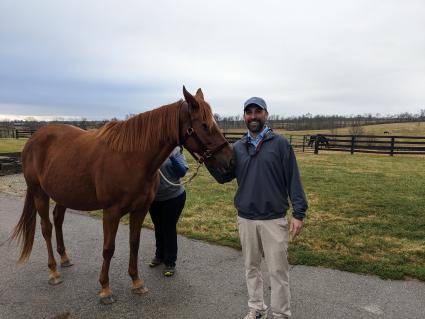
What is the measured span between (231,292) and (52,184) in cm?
223

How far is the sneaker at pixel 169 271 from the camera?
156 inches

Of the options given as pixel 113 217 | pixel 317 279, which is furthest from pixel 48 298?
pixel 317 279

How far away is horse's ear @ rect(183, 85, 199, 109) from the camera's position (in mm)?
2789

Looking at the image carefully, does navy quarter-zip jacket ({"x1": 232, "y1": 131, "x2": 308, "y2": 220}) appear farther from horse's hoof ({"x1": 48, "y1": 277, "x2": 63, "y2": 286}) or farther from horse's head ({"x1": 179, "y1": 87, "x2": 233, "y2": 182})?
horse's hoof ({"x1": 48, "y1": 277, "x2": 63, "y2": 286})

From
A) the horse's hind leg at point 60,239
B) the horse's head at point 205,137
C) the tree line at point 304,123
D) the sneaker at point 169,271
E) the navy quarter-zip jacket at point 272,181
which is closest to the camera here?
the navy quarter-zip jacket at point 272,181

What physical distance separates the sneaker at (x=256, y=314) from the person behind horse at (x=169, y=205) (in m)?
1.27

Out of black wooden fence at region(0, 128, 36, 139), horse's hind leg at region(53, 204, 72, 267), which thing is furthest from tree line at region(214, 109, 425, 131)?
horse's hind leg at region(53, 204, 72, 267)

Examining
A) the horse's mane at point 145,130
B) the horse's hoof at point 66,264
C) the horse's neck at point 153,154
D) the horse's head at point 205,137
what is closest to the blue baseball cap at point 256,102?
the horse's head at point 205,137

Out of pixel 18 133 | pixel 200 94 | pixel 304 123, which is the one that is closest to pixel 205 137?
pixel 200 94

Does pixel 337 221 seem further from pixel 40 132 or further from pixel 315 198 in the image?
pixel 40 132

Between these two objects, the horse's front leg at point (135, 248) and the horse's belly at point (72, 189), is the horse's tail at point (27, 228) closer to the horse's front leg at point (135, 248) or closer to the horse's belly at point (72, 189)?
the horse's belly at point (72, 189)

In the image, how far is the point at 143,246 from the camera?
4.93 m

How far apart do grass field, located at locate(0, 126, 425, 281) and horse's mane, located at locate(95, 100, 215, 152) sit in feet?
7.42

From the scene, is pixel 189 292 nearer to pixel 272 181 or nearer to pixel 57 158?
pixel 272 181
